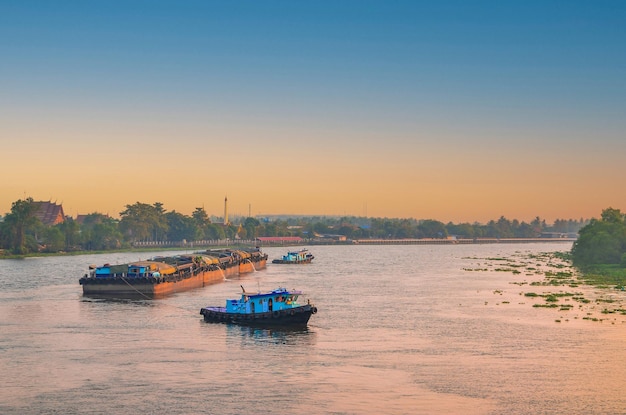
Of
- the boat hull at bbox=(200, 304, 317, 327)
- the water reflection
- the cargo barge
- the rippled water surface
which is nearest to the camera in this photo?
the rippled water surface

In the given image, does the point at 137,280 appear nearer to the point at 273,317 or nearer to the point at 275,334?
the point at 273,317

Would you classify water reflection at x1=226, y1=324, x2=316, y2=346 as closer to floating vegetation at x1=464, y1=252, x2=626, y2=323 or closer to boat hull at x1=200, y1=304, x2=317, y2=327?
boat hull at x1=200, y1=304, x2=317, y2=327

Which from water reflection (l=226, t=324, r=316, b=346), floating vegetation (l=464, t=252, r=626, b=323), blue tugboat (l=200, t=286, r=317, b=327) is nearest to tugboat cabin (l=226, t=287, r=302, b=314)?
blue tugboat (l=200, t=286, r=317, b=327)

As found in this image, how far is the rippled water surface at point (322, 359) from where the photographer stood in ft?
179

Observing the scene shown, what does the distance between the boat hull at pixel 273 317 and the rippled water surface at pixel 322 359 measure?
1.89 meters

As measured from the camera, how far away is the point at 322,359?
68375mm

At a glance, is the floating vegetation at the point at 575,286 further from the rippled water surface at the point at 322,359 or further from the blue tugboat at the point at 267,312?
the blue tugboat at the point at 267,312

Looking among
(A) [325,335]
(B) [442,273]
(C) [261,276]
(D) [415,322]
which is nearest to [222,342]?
(A) [325,335]

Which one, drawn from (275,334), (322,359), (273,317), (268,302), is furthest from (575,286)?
(322,359)

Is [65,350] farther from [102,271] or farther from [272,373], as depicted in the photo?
[102,271]

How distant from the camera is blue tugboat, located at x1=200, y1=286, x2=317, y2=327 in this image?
3349 inches

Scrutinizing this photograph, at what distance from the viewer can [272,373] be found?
207ft

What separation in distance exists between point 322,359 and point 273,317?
59.0 feet

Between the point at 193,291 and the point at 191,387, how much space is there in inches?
2947
